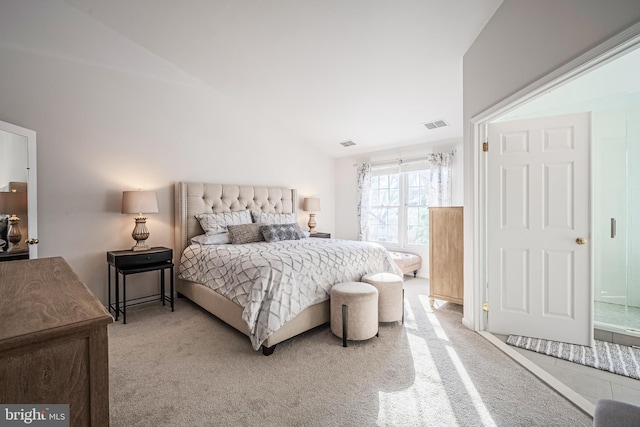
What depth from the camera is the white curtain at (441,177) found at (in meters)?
4.41

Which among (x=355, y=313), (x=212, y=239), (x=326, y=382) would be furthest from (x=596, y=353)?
(x=212, y=239)

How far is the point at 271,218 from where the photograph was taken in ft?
14.2

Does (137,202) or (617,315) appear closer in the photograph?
(617,315)

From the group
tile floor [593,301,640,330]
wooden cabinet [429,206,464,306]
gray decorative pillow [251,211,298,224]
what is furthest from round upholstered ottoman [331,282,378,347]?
tile floor [593,301,640,330]

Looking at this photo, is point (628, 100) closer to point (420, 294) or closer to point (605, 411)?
point (420, 294)

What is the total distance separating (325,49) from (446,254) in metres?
2.56

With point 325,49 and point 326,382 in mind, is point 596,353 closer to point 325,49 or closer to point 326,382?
point 326,382

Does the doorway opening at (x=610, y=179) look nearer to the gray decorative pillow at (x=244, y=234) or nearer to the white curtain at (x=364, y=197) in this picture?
the gray decorative pillow at (x=244, y=234)

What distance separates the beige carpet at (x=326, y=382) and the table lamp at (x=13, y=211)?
113 cm

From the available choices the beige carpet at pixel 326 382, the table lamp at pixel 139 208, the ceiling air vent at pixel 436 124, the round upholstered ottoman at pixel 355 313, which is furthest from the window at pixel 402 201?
the table lamp at pixel 139 208

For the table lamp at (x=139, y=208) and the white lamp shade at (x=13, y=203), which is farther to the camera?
the table lamp at (x=139, y=208)

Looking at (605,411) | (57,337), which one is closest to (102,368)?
(57,337)

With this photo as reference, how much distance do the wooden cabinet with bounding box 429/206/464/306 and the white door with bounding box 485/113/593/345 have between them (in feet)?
1.48

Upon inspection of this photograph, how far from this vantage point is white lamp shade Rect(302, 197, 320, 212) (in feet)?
17.2
